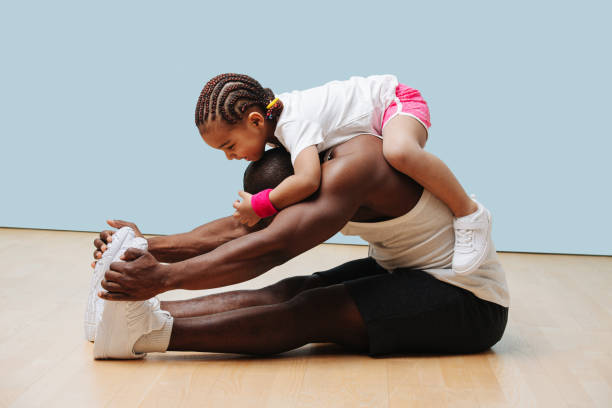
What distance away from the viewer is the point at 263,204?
1948 millimetres

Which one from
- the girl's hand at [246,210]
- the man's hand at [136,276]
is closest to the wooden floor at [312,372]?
the man's hand at [136,276]

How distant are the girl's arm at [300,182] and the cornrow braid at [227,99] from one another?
21 centimetres

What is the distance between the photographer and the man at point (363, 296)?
6.31 ft

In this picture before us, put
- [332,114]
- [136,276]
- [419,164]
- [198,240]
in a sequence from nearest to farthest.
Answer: [136,276], [419,164], [332,114], [198,240]

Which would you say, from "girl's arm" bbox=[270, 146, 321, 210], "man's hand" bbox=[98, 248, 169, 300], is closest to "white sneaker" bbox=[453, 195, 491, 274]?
"girl's arm" bbox=[270, 146, 321, 210]

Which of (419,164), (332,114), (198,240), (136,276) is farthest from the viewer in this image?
(198,240)

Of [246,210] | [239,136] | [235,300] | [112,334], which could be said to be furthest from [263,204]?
[112,334]

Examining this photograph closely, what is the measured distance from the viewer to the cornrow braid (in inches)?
78.7

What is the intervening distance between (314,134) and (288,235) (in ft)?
0.96

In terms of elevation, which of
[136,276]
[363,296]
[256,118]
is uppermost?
[256,118]

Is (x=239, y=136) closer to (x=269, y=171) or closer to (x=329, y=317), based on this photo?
(x=269, y=171)

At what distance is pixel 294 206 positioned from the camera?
1921mm

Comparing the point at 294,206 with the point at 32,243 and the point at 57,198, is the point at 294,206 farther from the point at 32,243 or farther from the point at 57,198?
the point at 57,198

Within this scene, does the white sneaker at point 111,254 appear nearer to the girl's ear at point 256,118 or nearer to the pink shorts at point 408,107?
the girl's ear at point 256,118
